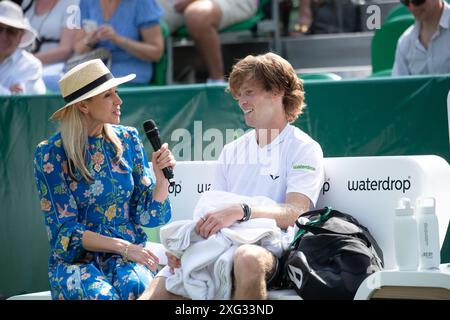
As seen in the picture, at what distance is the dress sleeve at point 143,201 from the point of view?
15.3 feet

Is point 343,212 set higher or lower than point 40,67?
lower

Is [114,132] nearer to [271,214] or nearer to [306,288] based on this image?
[271,214]

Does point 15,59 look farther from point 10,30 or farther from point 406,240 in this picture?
point 406,240

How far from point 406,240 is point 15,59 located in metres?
3.62

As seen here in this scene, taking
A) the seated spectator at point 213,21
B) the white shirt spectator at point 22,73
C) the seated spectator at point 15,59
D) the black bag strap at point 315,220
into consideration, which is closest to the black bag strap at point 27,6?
the seated spectator at point 15,59

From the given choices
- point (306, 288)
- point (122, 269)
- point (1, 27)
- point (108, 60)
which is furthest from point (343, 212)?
point (1, 27)

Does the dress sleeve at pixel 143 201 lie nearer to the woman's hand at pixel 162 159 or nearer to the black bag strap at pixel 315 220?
the woman's hand at pixel 162 159

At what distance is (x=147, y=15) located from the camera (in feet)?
22.7

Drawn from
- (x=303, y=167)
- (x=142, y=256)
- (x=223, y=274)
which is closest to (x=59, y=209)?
(x=142, y=256)

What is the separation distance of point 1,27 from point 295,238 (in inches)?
129

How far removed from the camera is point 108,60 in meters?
6.72

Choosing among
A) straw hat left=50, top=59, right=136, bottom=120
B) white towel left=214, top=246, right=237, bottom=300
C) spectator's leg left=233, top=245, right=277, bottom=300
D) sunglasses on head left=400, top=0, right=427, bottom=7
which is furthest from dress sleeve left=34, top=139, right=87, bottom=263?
sunglasses on head left=400, top=0, right=427, bottom=7
